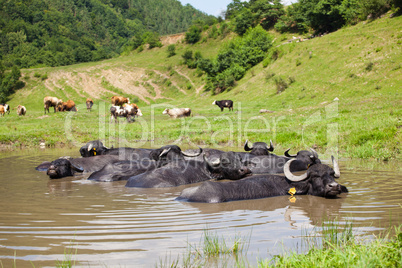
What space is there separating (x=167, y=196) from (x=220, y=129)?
37.6ft

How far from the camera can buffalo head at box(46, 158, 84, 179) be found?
30.9 ft

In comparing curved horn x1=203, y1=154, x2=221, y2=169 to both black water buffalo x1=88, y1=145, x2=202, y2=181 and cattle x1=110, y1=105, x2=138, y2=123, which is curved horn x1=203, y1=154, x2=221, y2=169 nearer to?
black water buffalo x1=88, y1=145, x2=202, y2=181

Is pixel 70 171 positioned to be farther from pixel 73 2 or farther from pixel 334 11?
pixel 73 2

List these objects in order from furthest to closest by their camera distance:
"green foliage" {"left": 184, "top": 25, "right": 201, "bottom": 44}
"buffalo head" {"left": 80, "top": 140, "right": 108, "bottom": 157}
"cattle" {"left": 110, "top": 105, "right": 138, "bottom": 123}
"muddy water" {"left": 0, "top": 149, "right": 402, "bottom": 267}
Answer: "green foliage" {"left": 184, "top": 25, "right": 201, "bottom": 44} → "cattle" {"left": 110, "top": 105, "right": 138, "bottom": 123} → "buffalo head" {"left": 80, "top": 140, "right": 108, "bottom": 157} → "muddy water" {"left": 0, "top": 149, "right": 402, "bottom": 267}

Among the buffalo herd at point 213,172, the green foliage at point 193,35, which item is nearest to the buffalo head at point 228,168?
the buffalo herd at point 213,172

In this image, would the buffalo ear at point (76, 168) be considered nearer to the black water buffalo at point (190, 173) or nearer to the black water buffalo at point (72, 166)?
the black water buffalo at point (72, 166)

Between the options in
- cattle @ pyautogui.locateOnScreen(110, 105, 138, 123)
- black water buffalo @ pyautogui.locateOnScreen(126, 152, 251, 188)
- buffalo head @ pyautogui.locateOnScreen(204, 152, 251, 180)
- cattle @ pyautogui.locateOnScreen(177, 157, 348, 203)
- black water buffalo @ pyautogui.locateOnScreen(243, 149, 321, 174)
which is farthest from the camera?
cattle @ pyautogui.locateOnScreen(110, 105, 138, 123)

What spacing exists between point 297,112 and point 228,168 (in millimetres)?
13591

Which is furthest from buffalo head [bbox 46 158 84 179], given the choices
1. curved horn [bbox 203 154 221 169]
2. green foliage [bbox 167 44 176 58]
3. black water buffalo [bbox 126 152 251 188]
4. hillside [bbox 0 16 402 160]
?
green foliage [bbox 167 44 176 58]

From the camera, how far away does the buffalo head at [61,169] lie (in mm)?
9422

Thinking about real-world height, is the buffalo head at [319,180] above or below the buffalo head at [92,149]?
below

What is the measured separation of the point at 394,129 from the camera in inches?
467

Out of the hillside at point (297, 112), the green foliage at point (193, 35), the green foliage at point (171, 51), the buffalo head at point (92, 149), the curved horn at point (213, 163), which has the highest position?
the green foliage at point (193, 35)

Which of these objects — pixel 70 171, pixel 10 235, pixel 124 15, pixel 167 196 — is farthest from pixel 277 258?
pixel 124 15
